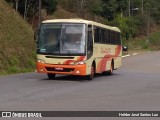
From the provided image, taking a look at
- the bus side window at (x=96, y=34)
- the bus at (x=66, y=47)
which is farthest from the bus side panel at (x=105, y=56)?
the bus at (x=66, y=47)

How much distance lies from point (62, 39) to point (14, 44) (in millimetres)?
11655

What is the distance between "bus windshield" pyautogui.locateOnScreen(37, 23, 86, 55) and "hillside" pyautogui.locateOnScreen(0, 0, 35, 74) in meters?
6.16

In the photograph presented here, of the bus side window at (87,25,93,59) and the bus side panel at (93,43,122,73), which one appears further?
the bus side panel at (93,43,122,73)

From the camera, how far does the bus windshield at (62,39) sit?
22797 millimetres

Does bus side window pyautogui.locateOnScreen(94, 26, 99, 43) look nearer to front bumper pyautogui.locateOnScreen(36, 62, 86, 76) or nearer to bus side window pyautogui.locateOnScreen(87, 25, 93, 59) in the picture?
bus side window pyautogui.locateOnScreen(87, 25, 93, 59)

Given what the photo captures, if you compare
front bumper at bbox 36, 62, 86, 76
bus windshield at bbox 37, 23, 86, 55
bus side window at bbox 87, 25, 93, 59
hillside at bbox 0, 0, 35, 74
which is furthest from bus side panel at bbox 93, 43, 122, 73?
hillside at bbox 0, 0, 35, 74

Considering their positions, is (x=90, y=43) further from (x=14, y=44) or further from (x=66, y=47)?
(x=14, y=44)

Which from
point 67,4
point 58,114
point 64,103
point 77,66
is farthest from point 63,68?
point 67,4

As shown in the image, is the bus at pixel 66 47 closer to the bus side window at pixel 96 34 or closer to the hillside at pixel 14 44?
the bus side window at pixel 96 34

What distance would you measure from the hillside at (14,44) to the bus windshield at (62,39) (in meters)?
6.16

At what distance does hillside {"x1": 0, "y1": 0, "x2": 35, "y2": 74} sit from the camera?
30.8 meters

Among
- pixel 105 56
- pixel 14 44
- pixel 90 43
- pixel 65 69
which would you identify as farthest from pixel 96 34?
pixel 14 44

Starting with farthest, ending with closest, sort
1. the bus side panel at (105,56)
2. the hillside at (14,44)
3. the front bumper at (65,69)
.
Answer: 1. the hillside at (14,44)
2. the bus side panel at (105,56)
3. the front bumper at (65,69)

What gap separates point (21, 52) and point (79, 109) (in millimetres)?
21093
